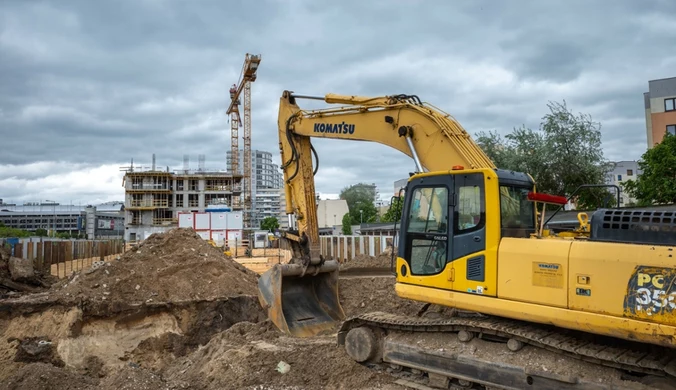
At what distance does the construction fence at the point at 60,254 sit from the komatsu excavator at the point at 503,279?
15.3 m

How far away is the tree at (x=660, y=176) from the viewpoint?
22.1m

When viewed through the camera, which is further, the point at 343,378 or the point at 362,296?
the point at 362,296

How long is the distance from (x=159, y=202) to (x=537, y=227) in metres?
71.2

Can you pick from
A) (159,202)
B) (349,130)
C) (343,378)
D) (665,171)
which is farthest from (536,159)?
(159,202)

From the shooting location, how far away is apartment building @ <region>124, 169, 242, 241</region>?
7131 centimetres

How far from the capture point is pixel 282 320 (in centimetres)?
923

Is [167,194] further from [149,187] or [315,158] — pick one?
[315,158]

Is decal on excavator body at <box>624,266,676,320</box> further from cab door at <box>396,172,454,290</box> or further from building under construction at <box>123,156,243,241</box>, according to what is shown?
building under construction at <box>123,156,243,241</box>

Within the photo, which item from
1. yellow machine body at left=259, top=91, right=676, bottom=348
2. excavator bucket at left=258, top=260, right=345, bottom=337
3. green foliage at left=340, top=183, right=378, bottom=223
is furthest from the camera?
green foliage at left=340, top=183, right=378, bottom=223

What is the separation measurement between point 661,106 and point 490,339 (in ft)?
118

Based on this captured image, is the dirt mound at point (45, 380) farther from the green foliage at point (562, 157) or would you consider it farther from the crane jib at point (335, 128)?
the green foliage at point (562, 157)

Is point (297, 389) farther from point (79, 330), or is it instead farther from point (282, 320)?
point (79, 330)

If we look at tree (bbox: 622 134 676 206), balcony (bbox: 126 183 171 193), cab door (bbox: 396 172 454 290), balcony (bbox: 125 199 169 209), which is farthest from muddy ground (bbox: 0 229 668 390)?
balcony (bbox: 125 199 169 209)

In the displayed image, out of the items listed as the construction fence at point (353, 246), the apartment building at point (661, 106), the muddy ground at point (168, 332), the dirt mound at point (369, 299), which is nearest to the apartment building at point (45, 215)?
the construction fence at point (353, 246)
